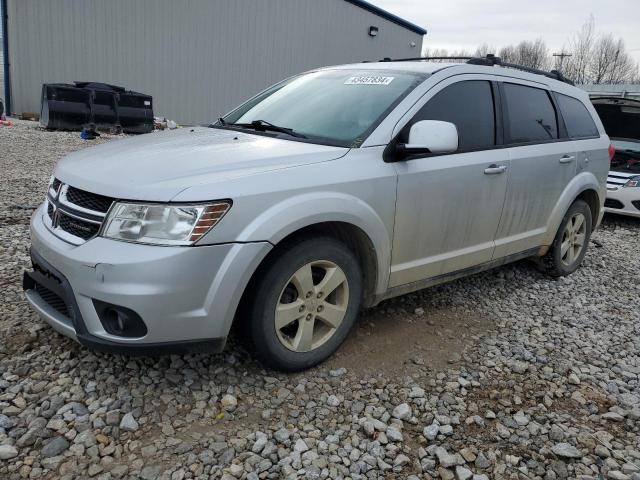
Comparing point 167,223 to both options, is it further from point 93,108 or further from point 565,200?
point 93,108

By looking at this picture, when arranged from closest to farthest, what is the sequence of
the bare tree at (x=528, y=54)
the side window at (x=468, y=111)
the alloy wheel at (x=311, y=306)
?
the alloy wheel at (x=311, y=306) < the side window at (x=468, y=111) < the bare tree at (x=528, y=54)

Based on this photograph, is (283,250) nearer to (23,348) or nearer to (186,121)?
(23,348)

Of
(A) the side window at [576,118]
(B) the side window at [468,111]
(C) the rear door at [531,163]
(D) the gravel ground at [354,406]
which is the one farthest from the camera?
(A) the side window at [576,118]

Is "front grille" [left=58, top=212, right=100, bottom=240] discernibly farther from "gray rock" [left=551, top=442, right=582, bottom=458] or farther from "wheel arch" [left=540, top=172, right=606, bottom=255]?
"wheel arch" [left=540, top=172, right=606, bottom=255]

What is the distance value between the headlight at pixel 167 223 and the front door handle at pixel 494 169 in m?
2.06

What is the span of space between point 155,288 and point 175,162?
0.69m

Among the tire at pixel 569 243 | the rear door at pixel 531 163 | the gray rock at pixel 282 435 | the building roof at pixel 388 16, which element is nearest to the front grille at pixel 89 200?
the gray rock at pixel 282 435

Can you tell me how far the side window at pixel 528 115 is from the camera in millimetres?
4020

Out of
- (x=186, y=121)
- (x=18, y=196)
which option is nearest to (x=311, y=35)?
(x=186, y=121)

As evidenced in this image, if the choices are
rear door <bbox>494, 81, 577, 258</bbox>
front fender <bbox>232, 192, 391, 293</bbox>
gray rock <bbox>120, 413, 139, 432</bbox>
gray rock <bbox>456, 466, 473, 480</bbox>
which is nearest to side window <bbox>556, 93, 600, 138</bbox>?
rear door <bbox>494, 81, 577, 258</bbox>

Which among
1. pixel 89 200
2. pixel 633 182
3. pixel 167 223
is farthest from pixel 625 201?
pixel 89 200

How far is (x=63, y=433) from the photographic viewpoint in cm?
235

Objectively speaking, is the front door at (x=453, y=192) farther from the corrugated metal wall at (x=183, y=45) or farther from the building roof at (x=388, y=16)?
the building roof at (x=388, y=16)

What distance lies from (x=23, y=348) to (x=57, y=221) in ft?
2.56
